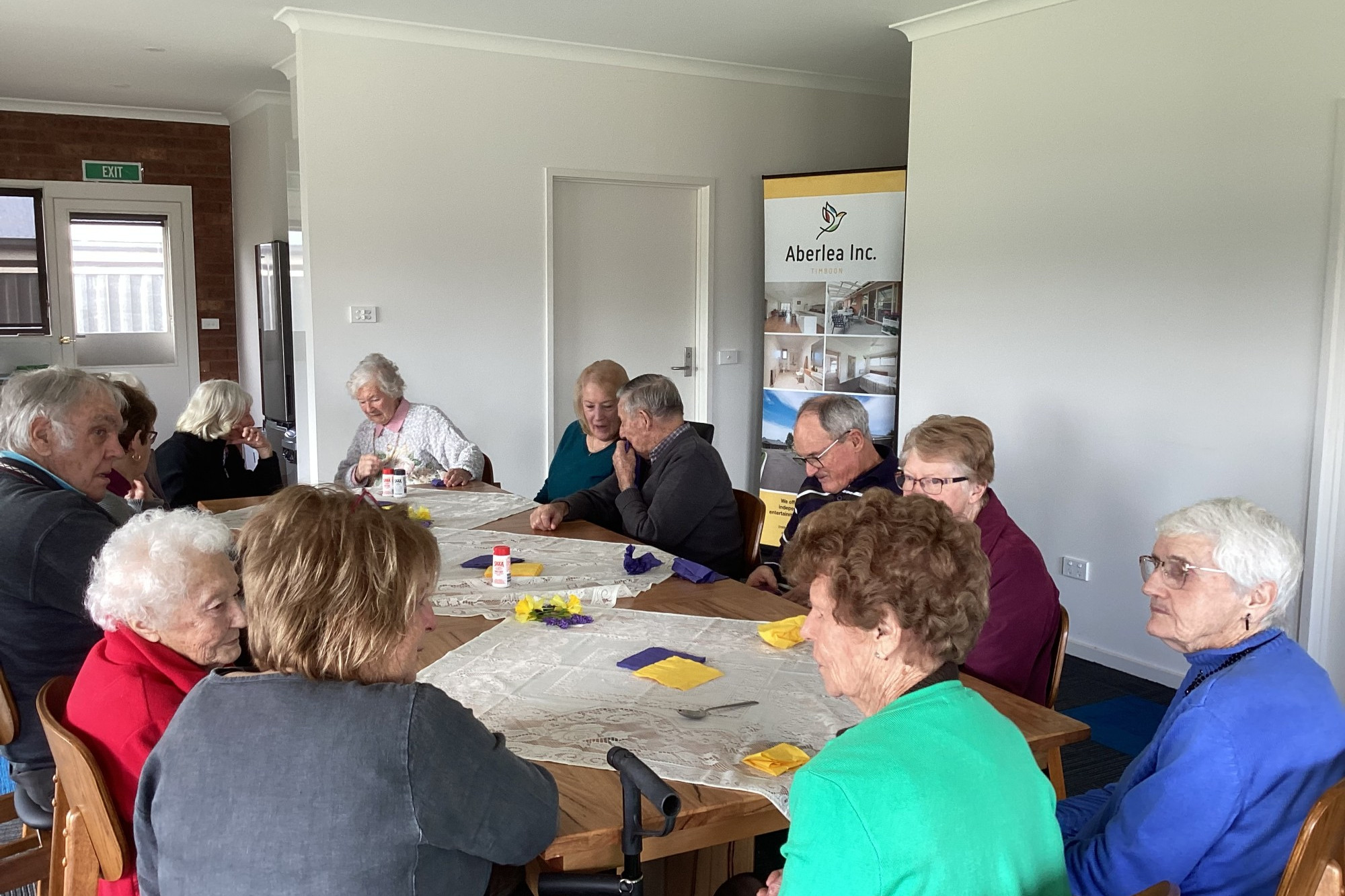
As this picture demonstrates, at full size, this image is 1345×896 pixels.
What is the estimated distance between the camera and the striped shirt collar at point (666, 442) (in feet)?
11.9

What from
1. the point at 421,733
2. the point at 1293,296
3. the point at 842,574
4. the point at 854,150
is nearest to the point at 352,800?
the point at 421,733

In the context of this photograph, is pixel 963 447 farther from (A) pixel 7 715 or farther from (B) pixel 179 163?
(B) pixel 179 163

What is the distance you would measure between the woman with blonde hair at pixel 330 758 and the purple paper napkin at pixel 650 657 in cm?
74

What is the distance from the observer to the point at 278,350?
24.9 feet

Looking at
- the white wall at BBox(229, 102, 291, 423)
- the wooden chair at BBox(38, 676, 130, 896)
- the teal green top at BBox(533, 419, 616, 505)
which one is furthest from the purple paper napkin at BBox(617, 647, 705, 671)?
the white wall at BBox(229, 102, 291, 423)

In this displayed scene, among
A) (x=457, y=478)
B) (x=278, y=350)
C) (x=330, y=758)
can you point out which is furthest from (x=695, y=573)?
(x=278, y=350)

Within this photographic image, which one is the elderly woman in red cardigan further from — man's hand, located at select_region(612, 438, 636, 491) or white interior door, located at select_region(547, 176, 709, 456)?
white interior door, located at select_region(547, 176, 709, 456)

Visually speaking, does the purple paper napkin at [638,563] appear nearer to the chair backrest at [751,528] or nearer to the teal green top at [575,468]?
the chair backrest at [751,528]

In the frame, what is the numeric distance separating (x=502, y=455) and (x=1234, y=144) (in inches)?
151

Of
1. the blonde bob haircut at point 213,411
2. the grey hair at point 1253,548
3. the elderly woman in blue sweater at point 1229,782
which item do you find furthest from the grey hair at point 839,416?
the blonde bob haircut at point 213,411

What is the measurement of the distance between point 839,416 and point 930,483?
60cm

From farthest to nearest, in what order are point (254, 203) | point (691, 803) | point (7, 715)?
point (254, 203), point (7, 715), point (691, 803)

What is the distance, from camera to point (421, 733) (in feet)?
4.33

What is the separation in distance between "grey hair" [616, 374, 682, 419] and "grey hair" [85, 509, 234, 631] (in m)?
1.94
